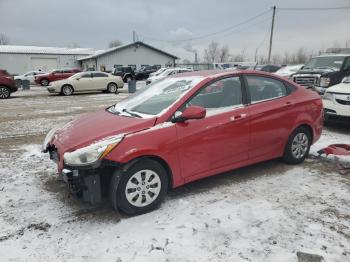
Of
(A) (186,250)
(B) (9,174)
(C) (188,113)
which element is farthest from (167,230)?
(B) (9,174)

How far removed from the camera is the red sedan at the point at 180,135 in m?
3.56

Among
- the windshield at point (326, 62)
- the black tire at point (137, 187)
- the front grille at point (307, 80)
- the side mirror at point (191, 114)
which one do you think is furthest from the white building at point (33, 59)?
the black tire at point (137, 187)

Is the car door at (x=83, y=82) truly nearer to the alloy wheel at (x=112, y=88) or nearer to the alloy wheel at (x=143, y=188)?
the alloy wheel at (x=112, y=88)

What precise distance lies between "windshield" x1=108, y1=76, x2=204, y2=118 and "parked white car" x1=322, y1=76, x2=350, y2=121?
4.87m

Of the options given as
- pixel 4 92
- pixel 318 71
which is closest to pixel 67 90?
pixel 4 92

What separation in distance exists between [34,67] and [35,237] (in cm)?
4961

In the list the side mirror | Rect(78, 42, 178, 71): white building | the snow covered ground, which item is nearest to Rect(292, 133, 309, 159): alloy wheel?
the snow covered ground

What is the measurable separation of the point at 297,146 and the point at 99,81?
17516 millimetres

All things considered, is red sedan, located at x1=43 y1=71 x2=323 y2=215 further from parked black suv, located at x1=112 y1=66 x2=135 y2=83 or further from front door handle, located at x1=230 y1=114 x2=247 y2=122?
parked black suv, located at x1=112 y1=66 x2=135 y2=83

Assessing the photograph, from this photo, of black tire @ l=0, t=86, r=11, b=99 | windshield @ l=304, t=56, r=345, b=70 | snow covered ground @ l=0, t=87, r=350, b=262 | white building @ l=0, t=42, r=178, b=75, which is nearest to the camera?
snow covered ground @ l=0, t=87, r=350, b=262

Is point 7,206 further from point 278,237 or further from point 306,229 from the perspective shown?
point 306,229

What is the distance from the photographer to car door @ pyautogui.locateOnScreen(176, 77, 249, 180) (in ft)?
13.1

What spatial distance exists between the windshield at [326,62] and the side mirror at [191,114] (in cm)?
1015

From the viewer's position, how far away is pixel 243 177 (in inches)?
193
